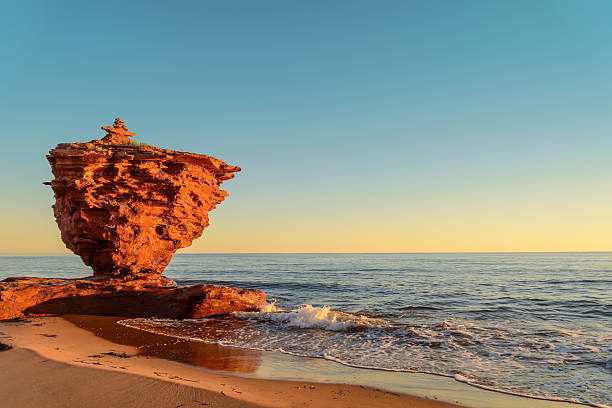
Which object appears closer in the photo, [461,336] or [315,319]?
[461,336]

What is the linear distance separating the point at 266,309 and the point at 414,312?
6.65 meters

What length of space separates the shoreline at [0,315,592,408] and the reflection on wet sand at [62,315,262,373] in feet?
0.07

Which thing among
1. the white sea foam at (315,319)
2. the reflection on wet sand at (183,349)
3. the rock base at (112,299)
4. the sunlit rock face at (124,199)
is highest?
the sunlit rock face at (124,199)

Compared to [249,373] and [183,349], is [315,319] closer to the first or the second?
[183,349]

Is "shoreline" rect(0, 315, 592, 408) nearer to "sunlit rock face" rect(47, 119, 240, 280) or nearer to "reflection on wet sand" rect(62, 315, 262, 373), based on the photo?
"reflection on wet sand" rect(62, 315, 262, 373)

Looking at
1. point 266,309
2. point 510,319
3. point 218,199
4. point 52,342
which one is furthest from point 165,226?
point 510,319

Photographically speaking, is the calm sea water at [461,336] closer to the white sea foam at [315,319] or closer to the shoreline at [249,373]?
the white sea foam at [315,319]

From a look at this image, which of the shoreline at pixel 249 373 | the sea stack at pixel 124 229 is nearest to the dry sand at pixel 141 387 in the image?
the shoreline at pixel 249 373

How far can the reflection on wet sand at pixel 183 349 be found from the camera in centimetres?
788

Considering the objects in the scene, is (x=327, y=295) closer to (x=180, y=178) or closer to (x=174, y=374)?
(x=180, y=178)

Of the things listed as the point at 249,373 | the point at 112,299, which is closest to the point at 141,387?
the point at 249,373

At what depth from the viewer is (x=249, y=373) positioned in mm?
7113

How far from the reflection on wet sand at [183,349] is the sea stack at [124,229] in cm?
188

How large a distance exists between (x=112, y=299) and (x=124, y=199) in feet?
13.7
